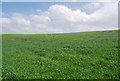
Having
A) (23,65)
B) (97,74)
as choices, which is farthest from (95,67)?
(23,65)

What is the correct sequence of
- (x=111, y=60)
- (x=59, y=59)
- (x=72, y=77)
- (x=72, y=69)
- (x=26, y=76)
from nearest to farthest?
(x=72, y=77), (x=26, y=76), (x=72, y=69), (x=111, y=60), (x=59, y=59)

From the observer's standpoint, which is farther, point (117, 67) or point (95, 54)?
point (95, 54)

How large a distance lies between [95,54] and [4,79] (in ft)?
41.0

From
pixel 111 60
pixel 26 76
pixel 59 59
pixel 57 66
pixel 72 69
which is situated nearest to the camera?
pixel 26 76

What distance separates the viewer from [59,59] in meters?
22.7

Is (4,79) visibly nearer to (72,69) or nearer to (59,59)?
(72,69)

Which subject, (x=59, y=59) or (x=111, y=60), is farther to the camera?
(x=59, y=59)

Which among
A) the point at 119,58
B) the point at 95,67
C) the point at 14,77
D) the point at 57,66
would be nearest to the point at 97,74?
the point at 95,67

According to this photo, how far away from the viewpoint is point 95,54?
2373cm

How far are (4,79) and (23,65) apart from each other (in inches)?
156

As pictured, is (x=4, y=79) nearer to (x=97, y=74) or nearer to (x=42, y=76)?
(x=42, y=76)

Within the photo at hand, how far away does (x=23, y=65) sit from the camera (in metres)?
20.1

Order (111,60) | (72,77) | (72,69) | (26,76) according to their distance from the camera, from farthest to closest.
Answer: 1. (111,60)
2. (72,69)
3. (26,76)
4. (72,77)

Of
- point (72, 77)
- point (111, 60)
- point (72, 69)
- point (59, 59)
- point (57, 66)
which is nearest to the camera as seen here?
point (72, 77)
